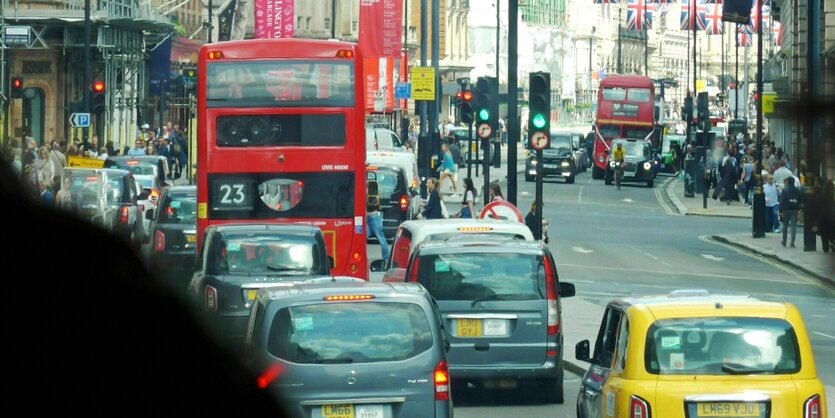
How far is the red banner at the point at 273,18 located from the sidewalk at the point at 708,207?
1381 centimetres

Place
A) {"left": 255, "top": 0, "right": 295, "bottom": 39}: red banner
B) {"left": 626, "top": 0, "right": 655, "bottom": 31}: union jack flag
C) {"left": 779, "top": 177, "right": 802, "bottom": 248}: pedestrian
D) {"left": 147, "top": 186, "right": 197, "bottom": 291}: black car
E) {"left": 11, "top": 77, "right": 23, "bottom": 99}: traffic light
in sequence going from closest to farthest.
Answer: {"left": 147, "top": 186, "right": 197, "bottom": 291}: black car → {"left": 779, "top": 177, "right": 802, "bottom": 248}: pedestrian → {"left": 11, "top": 77, "right": 23, "bottom": 99}: traffic light → {"left": 255, "top": 0, "right": 295, "bottom": 39}: red banner → {"left": 626, "top": 0, "right": 655, "bottom": 31}: union jack flag

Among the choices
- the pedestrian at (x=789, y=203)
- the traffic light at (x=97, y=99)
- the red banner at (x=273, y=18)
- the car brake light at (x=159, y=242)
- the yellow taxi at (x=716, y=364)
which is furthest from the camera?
the red banner at (x=273, y=18)

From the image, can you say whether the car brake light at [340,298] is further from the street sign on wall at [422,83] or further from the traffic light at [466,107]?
the street sign on wall at [422,83]

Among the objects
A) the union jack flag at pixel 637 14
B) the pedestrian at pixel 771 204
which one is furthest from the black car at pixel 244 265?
the union jack flag at pixel 637 14

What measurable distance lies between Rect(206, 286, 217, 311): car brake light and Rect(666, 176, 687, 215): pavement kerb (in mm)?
35037

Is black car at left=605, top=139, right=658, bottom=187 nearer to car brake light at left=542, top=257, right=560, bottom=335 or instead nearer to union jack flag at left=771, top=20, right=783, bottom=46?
union jack flag at left=771, top=20, right=783, bottom=46

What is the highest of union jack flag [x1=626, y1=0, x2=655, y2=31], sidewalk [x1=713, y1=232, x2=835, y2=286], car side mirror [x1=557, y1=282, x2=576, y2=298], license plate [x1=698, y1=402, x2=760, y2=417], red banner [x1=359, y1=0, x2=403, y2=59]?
union jack flag [x1=626, y1=0, x2=655, y2=31]

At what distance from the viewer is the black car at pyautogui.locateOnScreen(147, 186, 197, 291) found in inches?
975

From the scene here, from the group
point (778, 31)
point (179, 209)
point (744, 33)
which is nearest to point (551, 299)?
point (179, 209)

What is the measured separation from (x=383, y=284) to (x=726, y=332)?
7.52 feet

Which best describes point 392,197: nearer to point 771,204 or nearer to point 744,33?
point 771,204

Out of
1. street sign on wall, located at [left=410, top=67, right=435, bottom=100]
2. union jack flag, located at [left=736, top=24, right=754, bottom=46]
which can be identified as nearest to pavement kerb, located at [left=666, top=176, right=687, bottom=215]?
street sign on wall, located at [left=410, top=67, right=435, bottom=100]

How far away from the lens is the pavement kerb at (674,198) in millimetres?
51897

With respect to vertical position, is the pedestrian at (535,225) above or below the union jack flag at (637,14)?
below
